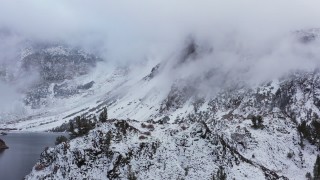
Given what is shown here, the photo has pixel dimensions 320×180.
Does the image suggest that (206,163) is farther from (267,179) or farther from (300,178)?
(300,178)

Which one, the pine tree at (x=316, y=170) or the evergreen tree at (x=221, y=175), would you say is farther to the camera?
the pine tree at (x=316, y=170)

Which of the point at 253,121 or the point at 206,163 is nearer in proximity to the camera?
the point at 206,163

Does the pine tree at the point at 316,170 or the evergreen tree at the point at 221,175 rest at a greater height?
the pine tree at the point at 316,170

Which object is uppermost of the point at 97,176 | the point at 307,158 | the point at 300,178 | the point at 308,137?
the point at 308,137

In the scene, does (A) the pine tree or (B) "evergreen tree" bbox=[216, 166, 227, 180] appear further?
(A) the pine tree

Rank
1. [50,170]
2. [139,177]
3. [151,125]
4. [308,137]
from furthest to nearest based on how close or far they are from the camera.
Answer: [308,137]
[151,125]
[50,170]
[139,177]

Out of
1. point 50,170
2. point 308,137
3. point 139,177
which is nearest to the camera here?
point 139,177

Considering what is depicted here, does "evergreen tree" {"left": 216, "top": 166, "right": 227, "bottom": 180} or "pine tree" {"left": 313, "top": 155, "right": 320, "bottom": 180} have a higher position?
"pine tree" {"left": 313, "top": 155, "right": 320, "bottom": 180}

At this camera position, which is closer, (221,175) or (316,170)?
(221,175)

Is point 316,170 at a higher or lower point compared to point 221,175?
higher

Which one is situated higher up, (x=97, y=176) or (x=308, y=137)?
(x=308, y=137)

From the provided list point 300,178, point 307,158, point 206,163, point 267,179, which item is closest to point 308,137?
point 307,158
